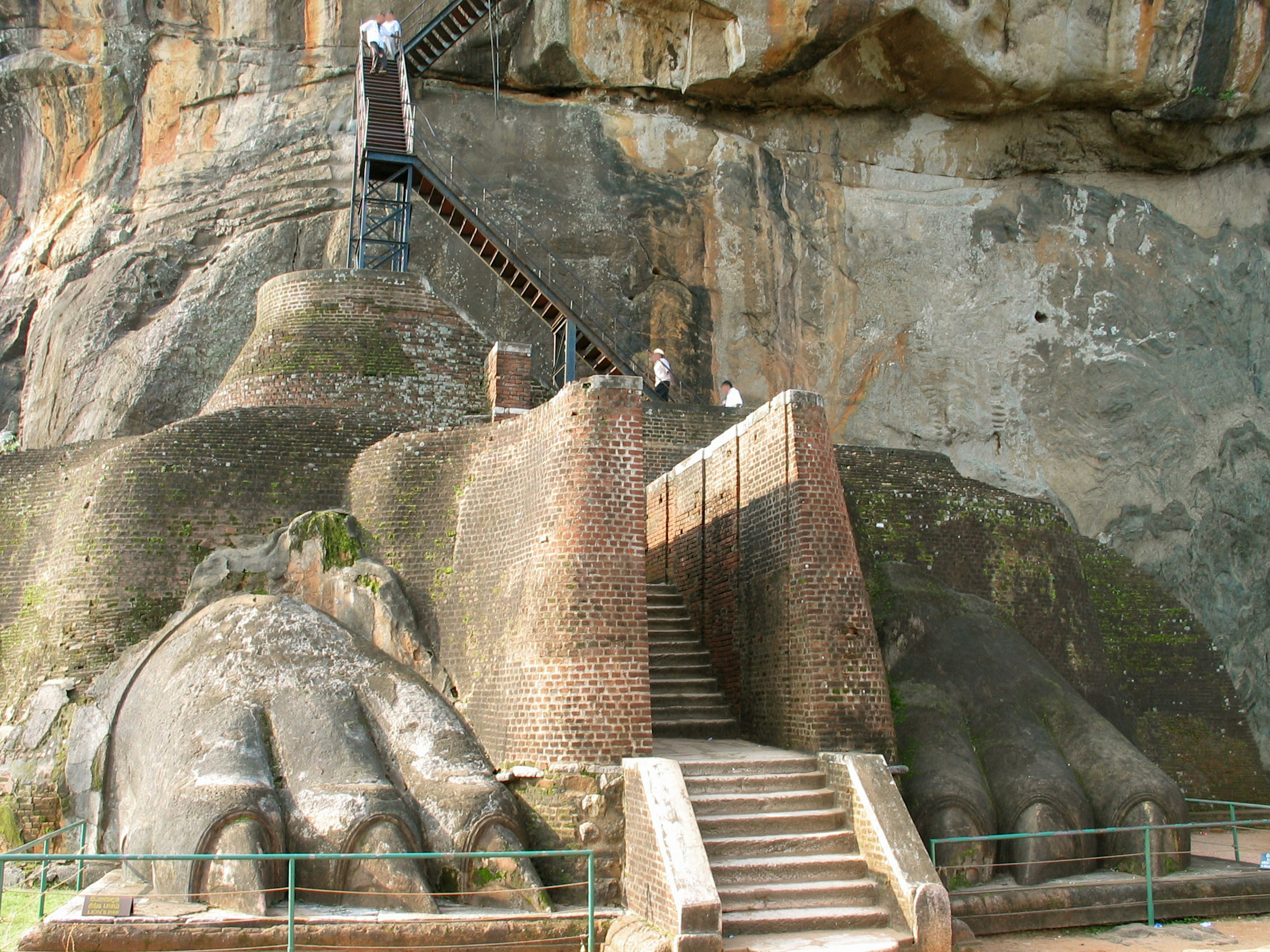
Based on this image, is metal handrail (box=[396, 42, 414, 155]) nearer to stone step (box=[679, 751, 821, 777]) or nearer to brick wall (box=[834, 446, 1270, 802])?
brick wall (box=[834, 446, 1270, 802])

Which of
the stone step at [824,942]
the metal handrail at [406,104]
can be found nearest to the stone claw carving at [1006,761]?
the stone step at [824,942]

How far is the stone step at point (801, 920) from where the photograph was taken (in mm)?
8211

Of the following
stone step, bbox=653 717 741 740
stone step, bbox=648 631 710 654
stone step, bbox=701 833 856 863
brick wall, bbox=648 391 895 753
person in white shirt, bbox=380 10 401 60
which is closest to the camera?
stone step, bbox=701 833 856 863

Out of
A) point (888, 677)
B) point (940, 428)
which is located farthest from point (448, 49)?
point (888, 677)

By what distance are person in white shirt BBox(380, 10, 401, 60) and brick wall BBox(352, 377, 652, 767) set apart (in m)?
15.2

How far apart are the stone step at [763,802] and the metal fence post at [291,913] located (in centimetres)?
304

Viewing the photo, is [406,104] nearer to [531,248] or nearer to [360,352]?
[531,248]

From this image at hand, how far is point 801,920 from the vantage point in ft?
27.3

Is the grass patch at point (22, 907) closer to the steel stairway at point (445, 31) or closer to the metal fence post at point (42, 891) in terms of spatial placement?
the metal fence post at point (42, 891)

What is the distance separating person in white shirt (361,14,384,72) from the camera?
23.4 m

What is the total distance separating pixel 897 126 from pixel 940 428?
771cm

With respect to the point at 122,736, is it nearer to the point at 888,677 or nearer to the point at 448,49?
the point at 888,677

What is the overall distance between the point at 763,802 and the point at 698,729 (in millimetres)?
2348

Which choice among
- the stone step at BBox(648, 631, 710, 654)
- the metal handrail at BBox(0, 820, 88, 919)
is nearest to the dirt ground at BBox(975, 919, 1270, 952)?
the stone step at BBox(648, 631, 710, 654)
